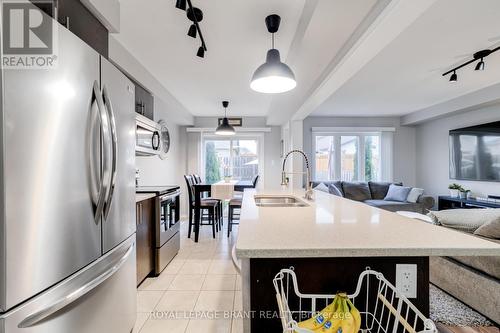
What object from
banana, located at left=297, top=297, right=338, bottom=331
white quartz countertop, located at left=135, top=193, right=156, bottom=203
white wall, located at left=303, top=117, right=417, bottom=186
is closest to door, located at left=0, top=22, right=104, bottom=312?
banana, located at left=297, top=297, right=338, bottom=331

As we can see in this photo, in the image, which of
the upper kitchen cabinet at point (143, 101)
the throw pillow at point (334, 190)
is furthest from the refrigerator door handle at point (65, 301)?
the throw pillow at point (334, 190)

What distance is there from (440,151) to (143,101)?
5996 mm

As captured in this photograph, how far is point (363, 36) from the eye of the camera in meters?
1.92

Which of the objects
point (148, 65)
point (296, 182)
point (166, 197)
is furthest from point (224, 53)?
point (296, 182)

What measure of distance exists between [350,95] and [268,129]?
215 centimetres

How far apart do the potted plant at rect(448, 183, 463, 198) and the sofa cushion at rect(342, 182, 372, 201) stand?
1.46 metres

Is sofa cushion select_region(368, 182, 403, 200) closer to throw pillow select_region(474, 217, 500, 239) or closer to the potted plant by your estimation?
the potted plant

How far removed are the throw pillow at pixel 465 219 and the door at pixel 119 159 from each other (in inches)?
99.3

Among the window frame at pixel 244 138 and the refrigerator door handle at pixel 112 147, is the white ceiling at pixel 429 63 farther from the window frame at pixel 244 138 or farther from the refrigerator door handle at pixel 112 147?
the refrigerator door handle at pixel 112 147

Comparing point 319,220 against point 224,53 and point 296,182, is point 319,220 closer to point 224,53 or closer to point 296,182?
point 224,53

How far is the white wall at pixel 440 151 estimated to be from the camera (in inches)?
180

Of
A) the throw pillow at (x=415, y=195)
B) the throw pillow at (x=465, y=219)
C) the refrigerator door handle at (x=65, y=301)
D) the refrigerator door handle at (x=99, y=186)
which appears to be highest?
the refrigerator door handle at (x=99, y=186)

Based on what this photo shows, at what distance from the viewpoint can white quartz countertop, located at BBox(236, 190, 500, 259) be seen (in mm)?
882

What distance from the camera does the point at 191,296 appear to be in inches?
93.7
